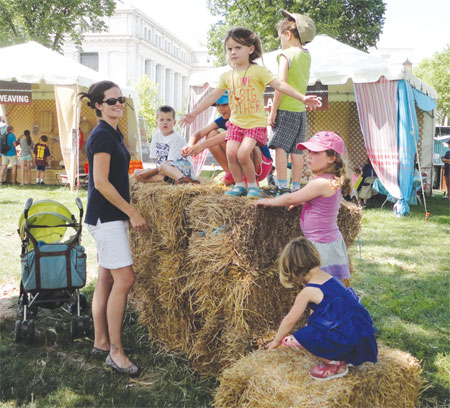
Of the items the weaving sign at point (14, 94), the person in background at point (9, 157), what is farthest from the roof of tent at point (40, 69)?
the person in background at point (9, 157)

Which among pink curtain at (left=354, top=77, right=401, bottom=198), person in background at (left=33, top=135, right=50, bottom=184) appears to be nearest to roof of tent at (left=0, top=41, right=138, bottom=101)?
person in background at (left=33, top=135, right=50, bottom=184)

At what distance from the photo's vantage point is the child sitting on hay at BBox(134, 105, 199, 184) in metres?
4.36

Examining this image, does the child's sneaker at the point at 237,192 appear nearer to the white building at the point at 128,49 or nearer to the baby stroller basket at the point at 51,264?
the baby stroller basket at the point at 51,264

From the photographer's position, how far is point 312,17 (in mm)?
22141

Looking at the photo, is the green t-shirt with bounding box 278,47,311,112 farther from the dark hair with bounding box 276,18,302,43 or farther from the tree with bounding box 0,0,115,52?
the tree with bounding box 0,0,115,52

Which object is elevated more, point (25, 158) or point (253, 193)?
point (25, 158)

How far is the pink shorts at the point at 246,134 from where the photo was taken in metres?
3.72

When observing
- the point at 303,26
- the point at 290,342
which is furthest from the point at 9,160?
the point at 290,342

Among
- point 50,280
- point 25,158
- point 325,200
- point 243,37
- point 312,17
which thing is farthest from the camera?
point 312,17

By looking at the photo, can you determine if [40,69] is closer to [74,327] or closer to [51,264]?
[51,264]

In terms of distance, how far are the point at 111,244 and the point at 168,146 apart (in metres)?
1.73

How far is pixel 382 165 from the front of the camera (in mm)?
10742

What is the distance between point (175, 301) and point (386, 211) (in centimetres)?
852

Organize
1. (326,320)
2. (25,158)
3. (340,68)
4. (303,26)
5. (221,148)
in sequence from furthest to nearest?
(25,158) < (340,68) < (221,148) < (303,26) < (326,320)
